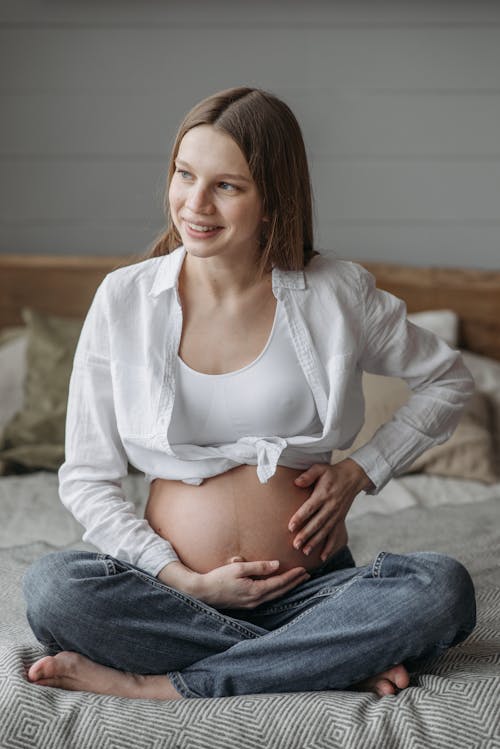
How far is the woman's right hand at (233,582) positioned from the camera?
4.42 feet

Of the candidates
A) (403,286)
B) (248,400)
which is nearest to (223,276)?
(248,400)

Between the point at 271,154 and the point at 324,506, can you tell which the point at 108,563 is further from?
the point at 271,154

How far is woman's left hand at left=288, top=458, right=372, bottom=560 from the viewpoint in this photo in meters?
1.41

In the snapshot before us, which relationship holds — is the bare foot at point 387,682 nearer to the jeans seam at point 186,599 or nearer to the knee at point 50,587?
the jeans seam at point 186,599

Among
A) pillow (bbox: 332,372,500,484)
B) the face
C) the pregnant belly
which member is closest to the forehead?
the face

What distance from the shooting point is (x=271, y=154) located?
1375 millimetres

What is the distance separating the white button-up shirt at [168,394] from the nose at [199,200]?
0.14m

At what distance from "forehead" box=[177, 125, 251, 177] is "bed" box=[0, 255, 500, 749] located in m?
0.66

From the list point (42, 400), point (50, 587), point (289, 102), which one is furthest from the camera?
point (289, 102)

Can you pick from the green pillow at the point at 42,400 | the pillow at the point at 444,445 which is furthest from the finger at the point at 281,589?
the green pillow at the point at 42,400

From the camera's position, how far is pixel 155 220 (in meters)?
2.84

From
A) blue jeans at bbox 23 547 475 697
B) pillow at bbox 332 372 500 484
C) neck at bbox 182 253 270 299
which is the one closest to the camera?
blue jeans at bbox 23 547 475 697

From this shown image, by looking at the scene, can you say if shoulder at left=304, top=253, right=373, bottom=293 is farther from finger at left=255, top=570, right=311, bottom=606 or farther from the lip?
finger at left=255, top=570, right=311, bottom=606

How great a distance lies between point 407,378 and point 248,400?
30 centimetres
